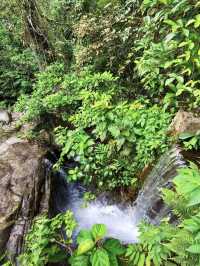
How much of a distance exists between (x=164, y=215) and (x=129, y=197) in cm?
91

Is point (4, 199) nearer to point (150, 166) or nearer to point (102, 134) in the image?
point (102, 134)

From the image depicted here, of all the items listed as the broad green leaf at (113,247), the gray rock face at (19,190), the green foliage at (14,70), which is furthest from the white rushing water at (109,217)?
the green foliage at (14,70)

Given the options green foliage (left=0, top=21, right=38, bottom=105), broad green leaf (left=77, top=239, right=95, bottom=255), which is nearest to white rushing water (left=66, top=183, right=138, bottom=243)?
broad green leaf (left=77, top=239, right=95, bottom=255)

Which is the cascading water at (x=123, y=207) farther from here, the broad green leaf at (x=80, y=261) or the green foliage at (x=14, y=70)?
the green foliage at (x=14, y=70)

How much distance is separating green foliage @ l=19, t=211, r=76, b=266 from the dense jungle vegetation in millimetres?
12

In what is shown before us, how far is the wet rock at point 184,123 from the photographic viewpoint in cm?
405

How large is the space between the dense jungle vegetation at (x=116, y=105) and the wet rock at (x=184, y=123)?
11 cm

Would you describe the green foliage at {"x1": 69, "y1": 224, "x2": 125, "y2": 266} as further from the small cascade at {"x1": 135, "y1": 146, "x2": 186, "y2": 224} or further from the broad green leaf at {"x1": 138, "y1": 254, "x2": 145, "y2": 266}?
the small cascade at {"x1": 135, "y1": 146, "x2": 186, "y2": 224}

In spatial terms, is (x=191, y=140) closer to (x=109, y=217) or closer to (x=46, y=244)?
(x=109, y=217)

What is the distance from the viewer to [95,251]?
3189mm

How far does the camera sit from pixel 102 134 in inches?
178

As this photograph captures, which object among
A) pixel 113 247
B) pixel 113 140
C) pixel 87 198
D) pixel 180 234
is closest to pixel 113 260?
pixel 113 247

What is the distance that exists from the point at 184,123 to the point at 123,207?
1.51 meters

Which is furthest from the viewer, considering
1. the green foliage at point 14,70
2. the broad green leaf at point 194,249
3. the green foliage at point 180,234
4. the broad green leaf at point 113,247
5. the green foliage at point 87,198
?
the green foliage at point 14,70
